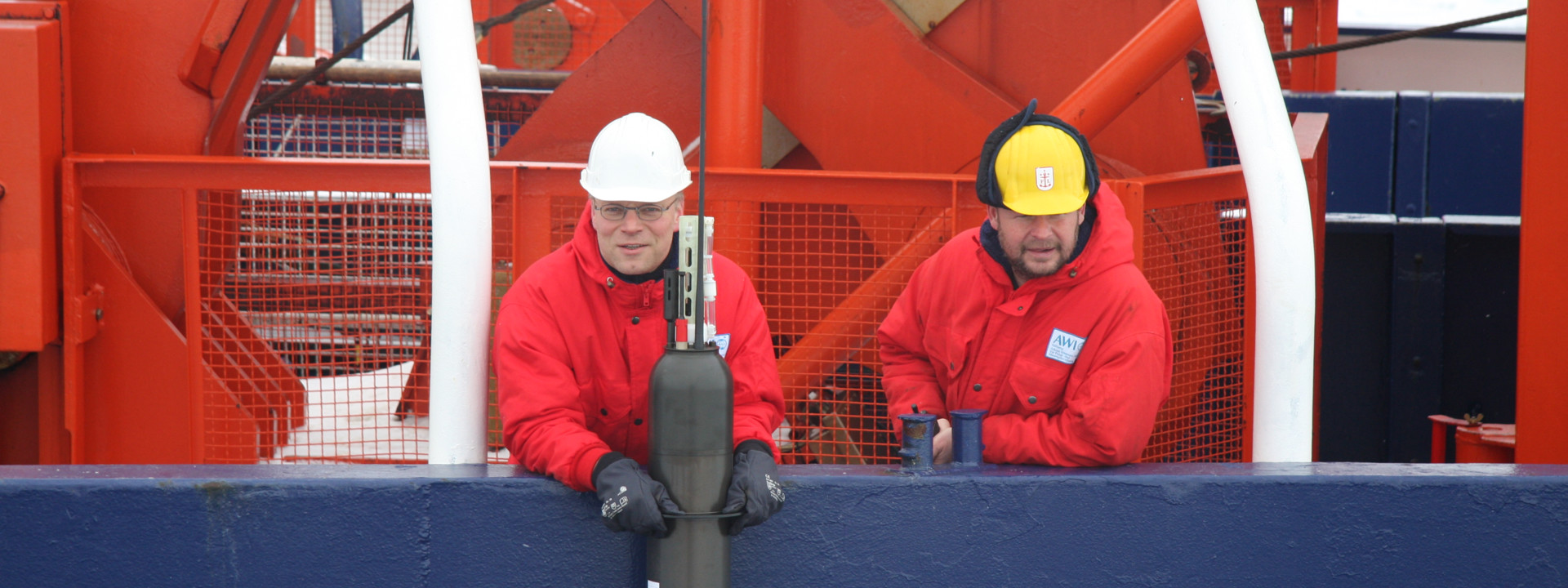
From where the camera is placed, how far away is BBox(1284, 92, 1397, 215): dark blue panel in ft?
21.9

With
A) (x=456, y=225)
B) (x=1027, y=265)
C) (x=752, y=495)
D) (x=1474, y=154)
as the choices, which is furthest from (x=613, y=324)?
(x=1474, y=154)

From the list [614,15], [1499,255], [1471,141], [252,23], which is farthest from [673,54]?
[614,15]

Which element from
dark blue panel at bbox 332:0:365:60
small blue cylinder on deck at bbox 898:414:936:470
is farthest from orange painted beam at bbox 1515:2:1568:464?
dark blue panel at bbox 332:0:365:60

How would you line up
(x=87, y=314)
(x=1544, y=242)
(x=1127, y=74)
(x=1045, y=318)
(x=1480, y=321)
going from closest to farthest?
1. (x=1045, y=318)
2. (x=1544, y=242)
3. (x=1127, y=74)
4. (x=87, y=314)
5. (x=1480, y=321)

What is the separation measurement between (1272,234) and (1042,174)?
506 millimetres

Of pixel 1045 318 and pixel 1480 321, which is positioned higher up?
pixel 1045 318

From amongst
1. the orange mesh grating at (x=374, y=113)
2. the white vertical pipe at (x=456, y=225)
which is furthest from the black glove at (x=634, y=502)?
the orange mesh grating at (x=374, y=113)

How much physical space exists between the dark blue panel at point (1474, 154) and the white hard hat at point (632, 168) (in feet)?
18.6

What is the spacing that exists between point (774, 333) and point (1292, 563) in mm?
1866

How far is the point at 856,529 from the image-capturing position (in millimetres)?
2436

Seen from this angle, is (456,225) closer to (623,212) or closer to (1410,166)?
(623,212)

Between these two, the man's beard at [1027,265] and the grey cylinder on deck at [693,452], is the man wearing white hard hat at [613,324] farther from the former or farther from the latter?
the man's beard at [1027,265]

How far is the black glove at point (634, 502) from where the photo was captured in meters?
2.08

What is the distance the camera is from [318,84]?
598 cm
